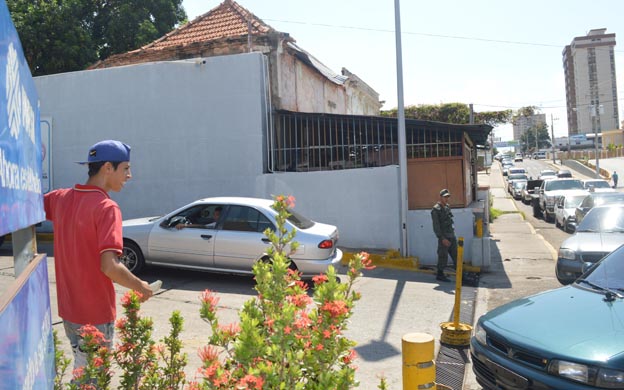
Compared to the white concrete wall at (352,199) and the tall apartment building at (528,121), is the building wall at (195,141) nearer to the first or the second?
the white concrete wall at (352,199)

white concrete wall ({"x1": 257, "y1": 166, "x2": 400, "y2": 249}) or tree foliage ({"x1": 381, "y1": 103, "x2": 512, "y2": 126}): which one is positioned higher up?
tree foliage ({"x1": 381, "y1": 103, "x2": 512, "y2": 126})

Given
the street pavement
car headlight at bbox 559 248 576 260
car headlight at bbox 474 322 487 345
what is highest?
car headlight at bbox 559 248 576 260

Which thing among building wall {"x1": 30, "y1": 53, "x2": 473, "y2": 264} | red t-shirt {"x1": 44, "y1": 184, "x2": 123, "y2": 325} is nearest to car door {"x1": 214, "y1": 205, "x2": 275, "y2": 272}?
building wall {"x1": 30, "y1": 53, "x2": 473, "y2": 264}

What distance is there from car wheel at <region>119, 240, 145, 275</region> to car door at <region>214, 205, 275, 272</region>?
137 cm

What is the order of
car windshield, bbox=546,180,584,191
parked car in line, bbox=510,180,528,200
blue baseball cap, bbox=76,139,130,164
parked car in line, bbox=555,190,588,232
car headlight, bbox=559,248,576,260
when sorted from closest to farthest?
blue baseball cap, bbox=76,139,130,164 < car headlight, bbox=559,248,576,260 < parked car in line, bbox=555,190,588,232 < car windshield, bbox=546,180,584,191 < parked car in line, bbox=510,180,528,200

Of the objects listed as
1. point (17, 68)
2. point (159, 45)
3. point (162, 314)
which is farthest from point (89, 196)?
point (159, 45)

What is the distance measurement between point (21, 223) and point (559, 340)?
3575mm

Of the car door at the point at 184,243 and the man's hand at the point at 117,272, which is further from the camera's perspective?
the car door at the point at 184,243

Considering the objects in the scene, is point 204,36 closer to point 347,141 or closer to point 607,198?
point 347,141

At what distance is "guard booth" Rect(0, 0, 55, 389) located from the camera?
5.02ft

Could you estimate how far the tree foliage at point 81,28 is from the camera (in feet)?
65.2

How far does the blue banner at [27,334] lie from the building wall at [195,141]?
981 centimetres

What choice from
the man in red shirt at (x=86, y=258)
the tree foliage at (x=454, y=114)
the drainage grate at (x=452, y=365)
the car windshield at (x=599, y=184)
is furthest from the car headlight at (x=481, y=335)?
the car windshield at (x=599, y=184)

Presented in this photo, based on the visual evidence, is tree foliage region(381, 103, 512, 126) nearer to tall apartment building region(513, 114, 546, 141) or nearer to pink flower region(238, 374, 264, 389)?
tall apartment building region(513, 114, 546, 141)
